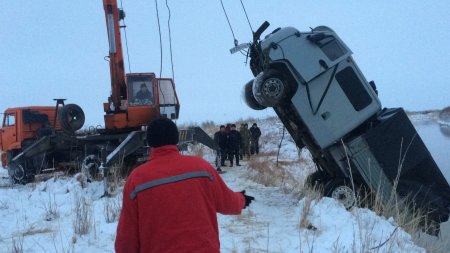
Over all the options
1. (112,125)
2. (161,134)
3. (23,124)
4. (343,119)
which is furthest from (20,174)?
(161,134)

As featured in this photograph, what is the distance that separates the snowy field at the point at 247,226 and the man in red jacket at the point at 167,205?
200 cm

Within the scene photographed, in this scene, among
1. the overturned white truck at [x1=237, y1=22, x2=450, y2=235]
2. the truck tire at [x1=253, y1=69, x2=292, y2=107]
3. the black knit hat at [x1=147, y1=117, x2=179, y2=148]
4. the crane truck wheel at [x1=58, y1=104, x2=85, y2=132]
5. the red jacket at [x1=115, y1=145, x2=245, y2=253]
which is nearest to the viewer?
the red jacket at [x1=115, y1=145, x2=245, y2=253]

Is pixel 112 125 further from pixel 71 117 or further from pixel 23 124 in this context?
pixel 23 124

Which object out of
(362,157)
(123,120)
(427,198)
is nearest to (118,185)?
(123,120)

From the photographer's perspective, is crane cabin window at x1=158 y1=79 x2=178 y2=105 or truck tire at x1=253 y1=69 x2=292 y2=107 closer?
truck tire at x1=253 y1=69 x2=292 y2=107

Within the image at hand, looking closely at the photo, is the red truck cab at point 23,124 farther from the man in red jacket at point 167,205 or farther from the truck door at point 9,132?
the man in red jacket at point 167,205

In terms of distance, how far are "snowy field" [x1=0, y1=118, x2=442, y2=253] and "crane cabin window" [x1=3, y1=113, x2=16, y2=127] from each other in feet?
18.0

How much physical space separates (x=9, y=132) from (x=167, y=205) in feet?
41.6

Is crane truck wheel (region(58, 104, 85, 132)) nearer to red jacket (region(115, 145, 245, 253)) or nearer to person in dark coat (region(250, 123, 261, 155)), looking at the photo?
person in dark coat (region(250, 123, 261, 155))

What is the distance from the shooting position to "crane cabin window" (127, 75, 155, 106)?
39.6ft

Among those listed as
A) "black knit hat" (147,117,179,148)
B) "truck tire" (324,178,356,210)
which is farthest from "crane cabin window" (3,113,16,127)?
"black knit hat" (147,117,179,148)

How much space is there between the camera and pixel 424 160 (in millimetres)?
7012

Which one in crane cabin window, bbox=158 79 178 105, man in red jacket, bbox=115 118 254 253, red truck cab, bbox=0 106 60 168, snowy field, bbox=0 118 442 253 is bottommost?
snowy field, bbox=0 118 442 253

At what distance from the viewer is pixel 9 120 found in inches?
536
